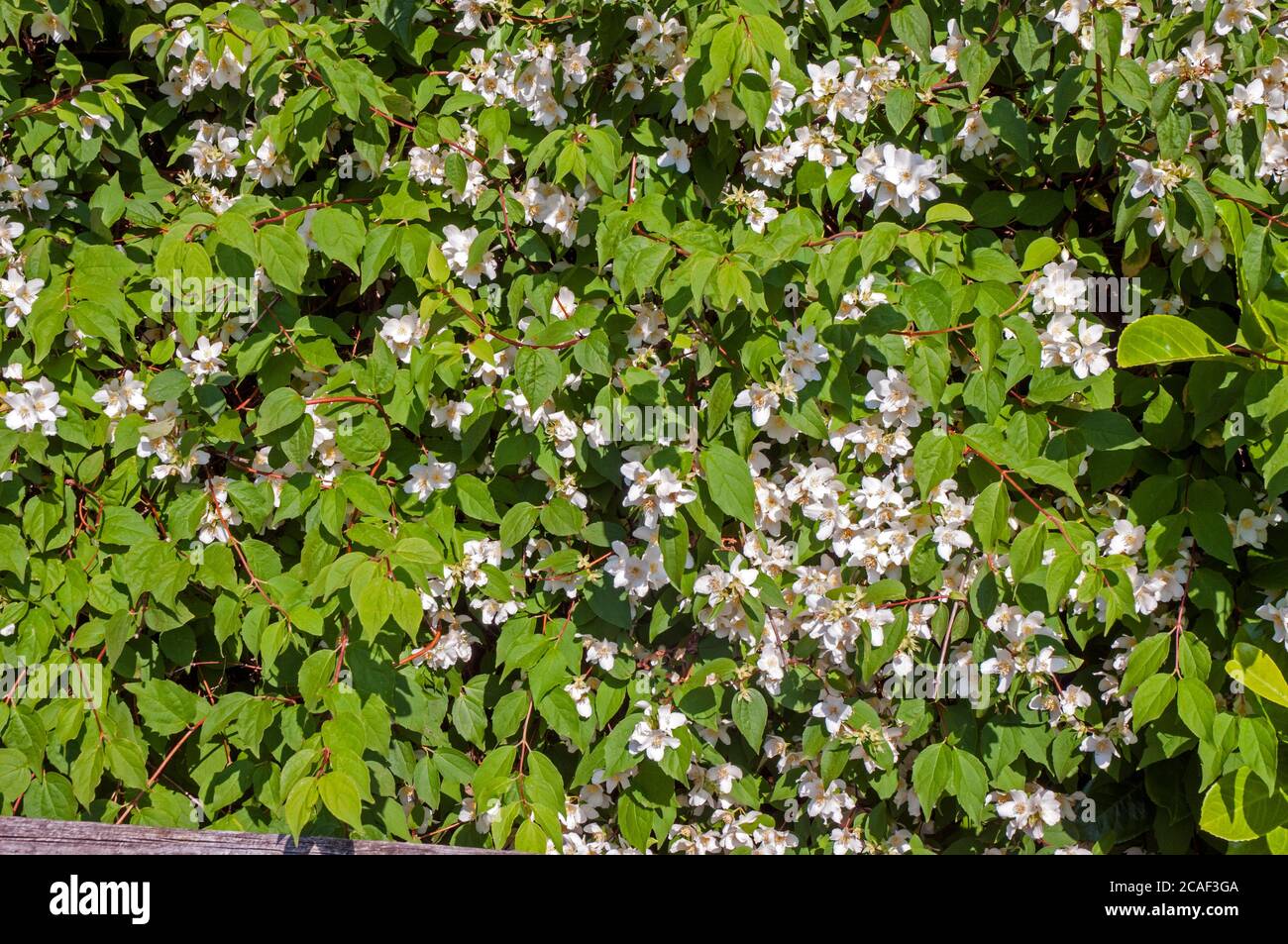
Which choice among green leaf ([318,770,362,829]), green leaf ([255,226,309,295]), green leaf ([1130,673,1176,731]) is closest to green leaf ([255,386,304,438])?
green leaf ([255,226,309,295])

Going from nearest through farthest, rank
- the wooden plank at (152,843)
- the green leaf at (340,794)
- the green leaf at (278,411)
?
1. the wooden plank at (152,843)
2. the green leaf at (340,794)
3. the green leaf at (278,411)

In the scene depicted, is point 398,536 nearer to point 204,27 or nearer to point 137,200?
point 137,200

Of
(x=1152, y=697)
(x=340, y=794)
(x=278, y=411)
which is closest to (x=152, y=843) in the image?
(x=340, y=794)

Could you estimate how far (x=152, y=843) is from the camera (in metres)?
1.91

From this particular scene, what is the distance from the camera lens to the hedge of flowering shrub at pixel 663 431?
2.08 m

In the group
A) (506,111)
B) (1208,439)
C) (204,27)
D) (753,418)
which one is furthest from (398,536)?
(1208,439)

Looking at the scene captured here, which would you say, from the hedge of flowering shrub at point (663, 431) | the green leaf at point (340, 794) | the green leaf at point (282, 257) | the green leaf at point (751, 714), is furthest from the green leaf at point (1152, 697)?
the green leaf at point (282, 257)

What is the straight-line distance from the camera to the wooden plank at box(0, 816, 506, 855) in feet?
6.12

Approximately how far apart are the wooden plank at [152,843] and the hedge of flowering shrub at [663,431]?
76mm

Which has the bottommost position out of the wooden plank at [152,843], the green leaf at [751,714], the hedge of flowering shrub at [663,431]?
the wooden plank at [152,843]

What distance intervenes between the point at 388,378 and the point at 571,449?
1.43ft

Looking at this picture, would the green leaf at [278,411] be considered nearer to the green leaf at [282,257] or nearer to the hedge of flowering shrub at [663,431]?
the hedge of flowering shrub at [663,431]

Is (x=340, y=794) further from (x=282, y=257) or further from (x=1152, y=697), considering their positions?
(x=1152, y=697)

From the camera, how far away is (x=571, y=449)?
2.24 metres
